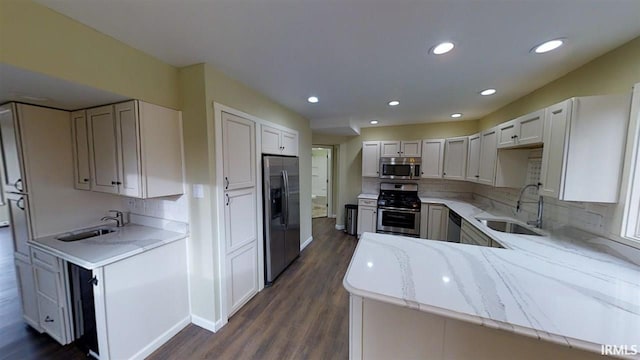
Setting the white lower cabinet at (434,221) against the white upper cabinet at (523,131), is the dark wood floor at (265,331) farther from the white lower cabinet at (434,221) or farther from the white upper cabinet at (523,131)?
the white upper cabinet at (523,131)

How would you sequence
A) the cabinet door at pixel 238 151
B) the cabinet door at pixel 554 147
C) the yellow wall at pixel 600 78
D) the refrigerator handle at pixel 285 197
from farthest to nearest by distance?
the refrigerator handle at pixel 285 197
the cabinet door at pixel 238 151
the cabinet door at pixel 554 147
the yellow wall at pixel 600 78

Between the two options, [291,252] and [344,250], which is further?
[344,250]

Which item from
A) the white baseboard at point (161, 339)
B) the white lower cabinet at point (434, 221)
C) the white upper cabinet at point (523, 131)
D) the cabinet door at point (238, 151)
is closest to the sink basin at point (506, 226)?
the white upper cabinet at point (523, 131)

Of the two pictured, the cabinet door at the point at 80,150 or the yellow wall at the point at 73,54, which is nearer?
the yellow wall at the point at 73,54

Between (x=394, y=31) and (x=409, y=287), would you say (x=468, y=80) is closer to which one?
(x=394, y=31)

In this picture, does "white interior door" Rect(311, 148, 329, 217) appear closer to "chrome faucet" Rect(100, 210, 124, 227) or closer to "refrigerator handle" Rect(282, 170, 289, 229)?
"refrigerator handle" Rect(282, 170, 289, 229)

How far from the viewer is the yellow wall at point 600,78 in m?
1.46

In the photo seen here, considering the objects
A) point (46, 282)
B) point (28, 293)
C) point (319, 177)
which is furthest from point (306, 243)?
point (319, 177)

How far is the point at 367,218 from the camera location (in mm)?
4375

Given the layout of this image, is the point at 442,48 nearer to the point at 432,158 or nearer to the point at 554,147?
the point at 554,147

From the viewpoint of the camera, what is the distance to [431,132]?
4398mm

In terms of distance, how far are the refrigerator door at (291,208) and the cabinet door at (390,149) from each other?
2011 millimetres

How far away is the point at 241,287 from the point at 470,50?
9.99ft

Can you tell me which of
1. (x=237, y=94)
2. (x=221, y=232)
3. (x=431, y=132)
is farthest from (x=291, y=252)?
(x=431, y=132)
